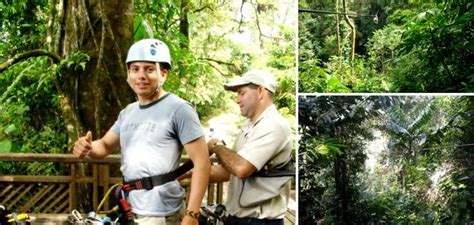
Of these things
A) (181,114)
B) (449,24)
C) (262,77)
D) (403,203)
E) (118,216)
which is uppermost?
(449,24)

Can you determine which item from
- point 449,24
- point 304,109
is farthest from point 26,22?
point 449,24

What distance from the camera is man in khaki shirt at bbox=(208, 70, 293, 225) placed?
1.93 metres

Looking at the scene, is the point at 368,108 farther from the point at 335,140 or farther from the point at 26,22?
the point at 26,22

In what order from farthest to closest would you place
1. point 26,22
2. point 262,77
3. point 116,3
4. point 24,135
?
point 26,22
point 24,135
point 116,3
point 262,77

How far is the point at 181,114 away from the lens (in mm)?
1634

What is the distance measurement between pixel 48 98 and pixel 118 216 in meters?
2.59

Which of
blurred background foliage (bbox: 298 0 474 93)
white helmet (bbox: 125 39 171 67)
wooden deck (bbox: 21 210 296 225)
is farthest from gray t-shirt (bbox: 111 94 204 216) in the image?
wooden deck (bbox: 21 210 296 225)

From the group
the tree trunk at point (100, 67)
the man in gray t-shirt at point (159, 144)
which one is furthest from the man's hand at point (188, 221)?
the tree trunk at point (100, 67)

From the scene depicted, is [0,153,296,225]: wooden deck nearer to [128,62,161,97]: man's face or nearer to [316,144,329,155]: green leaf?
[316,144,329,155]: green leaf

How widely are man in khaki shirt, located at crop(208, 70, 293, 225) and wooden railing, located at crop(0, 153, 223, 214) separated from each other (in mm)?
1579

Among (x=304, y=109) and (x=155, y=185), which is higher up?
(x=304, y=109)

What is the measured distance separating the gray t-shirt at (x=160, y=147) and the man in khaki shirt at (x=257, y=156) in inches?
12.3

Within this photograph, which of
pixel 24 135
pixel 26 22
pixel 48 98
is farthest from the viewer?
pixel 26 22

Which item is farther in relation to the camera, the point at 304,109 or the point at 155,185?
the point at 304,109
